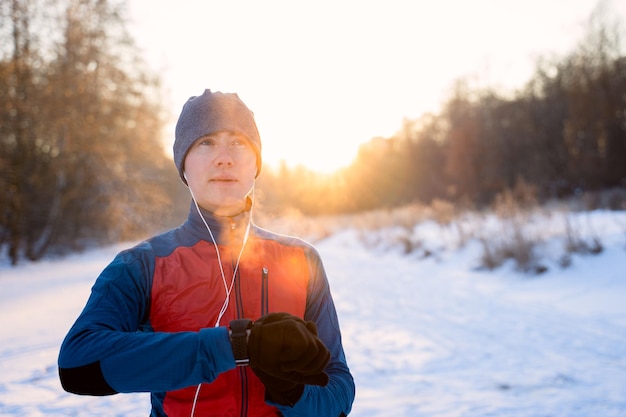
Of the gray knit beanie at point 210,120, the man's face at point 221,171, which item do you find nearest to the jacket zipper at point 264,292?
the man's face at point 221,171

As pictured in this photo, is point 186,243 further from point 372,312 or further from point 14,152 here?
point 14,152

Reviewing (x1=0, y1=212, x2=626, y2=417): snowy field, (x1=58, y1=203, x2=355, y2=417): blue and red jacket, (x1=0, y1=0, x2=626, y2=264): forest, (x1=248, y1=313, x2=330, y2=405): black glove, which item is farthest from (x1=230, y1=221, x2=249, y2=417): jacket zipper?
(x1=0, y1=0, x2=626, y2=264): forest

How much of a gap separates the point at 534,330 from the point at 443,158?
34.3m

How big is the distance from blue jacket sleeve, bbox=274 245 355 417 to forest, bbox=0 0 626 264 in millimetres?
4945

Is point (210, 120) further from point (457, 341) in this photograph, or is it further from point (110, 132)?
point (110, 132)

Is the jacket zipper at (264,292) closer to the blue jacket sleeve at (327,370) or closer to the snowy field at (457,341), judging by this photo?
the blue jacket sleeve at (327,370)

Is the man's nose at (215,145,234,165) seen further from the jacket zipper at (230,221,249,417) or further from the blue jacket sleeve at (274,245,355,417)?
the blue jacket sleeve at (274,245,355,417)

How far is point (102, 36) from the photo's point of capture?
1314cm

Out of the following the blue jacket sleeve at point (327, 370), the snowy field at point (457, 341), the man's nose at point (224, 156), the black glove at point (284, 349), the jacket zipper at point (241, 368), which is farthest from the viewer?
the snowy field at point (457, 341)

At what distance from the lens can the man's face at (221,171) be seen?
152 centimetres

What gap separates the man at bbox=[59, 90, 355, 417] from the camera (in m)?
1.08

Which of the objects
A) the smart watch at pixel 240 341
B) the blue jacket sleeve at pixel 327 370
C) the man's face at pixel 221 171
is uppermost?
the man's face at pixel 221 171

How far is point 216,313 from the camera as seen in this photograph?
1406mm

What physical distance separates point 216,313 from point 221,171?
483mm
